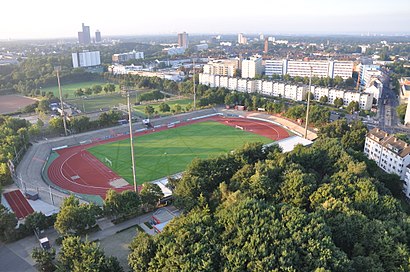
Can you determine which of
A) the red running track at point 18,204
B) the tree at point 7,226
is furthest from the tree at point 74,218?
the red running track at point 18,204

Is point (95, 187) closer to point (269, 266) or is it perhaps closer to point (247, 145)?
point (247, 145)

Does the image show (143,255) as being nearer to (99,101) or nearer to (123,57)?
(99,101)

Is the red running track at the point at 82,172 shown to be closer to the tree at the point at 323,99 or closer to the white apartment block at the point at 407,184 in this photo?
the white apartment block at the point at 407,184

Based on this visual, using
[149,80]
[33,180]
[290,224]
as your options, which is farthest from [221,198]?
[149,80]

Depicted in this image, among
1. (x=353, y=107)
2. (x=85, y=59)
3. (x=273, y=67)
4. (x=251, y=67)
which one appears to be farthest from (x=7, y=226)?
(x=85, y=59)

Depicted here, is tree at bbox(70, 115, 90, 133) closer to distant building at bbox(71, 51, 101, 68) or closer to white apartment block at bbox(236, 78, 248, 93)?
white apartment block at bbox(236, 78, 248, 93)

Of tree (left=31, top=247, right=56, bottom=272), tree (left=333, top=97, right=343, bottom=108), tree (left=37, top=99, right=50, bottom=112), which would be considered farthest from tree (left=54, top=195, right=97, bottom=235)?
tree (left=333, top=97, right=343, bottom=108)
